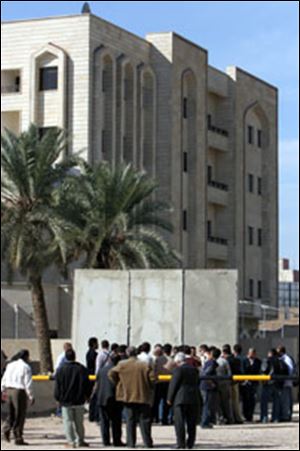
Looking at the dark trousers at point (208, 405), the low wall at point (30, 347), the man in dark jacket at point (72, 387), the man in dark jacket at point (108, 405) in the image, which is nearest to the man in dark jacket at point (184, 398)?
the man in dark jacket at point (108, 405)

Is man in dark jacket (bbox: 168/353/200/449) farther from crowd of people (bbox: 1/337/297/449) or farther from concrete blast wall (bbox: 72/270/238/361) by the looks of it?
concrete blast wall (bbox: 72/270/238/361)

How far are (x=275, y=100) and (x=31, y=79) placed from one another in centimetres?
2374

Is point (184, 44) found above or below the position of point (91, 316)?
above

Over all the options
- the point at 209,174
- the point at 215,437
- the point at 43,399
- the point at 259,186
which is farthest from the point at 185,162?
the point at 215,437

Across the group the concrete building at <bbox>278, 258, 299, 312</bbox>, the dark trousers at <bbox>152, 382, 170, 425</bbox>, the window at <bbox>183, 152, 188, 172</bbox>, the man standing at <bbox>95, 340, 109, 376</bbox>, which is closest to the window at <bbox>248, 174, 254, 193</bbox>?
the window at <bbox>183, 152, 188, 172</bbox>

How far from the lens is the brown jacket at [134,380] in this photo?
19.9 metres

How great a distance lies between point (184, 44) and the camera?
70938 mm

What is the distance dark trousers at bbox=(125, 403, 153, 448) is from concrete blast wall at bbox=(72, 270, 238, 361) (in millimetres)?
9161

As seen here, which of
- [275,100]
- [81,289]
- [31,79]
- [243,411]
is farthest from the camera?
[275,100]

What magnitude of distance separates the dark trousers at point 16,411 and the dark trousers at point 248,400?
25.3ft

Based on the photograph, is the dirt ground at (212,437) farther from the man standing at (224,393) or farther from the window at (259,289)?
the window at (259,289)

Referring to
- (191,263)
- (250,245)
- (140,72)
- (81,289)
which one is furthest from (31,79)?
(81,289)

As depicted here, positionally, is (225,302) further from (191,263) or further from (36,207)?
(191,263)

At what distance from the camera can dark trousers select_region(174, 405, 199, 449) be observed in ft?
65.5
